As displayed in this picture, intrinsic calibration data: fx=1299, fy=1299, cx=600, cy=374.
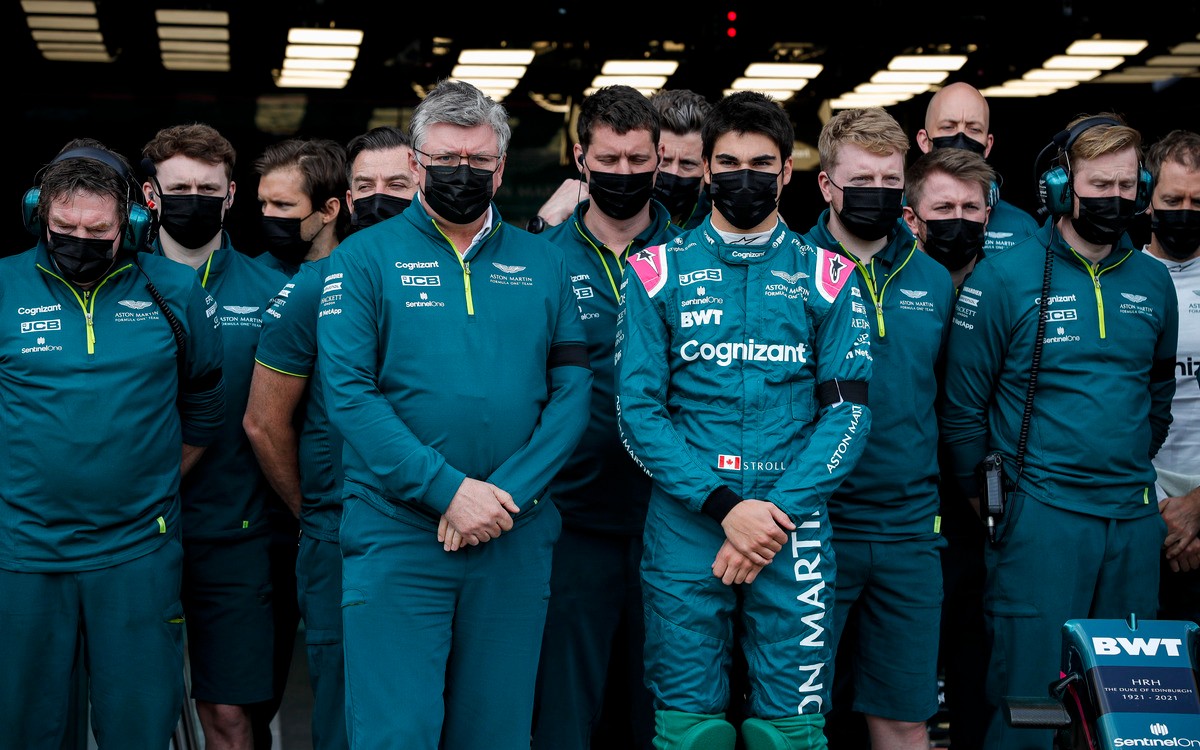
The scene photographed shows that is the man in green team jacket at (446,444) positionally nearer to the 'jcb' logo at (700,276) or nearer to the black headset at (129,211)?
the 'jcb' logo at (700,276)

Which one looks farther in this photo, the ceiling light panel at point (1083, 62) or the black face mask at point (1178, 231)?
the ceiling light panel at point (1083, 62)

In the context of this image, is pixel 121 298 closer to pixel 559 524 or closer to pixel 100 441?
pixel 100 441

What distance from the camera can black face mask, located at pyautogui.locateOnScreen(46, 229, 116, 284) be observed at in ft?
10.7

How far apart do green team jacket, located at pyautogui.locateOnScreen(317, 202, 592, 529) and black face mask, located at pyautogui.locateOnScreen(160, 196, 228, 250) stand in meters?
0.93

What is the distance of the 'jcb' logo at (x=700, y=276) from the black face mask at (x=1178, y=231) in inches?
68.8

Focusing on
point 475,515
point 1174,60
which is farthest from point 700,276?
point 1174,60

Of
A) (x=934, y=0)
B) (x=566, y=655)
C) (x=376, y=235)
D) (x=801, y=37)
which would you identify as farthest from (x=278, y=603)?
(x=934, y=0)

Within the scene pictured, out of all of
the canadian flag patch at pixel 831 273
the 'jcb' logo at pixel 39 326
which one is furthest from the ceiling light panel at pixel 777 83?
the 'jcb' logo at pixel 39 326

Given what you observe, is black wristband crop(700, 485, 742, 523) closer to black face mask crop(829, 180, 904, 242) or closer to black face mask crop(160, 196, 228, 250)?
black face mask crop(829, 180, 904, 242)

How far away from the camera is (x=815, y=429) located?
125 inches

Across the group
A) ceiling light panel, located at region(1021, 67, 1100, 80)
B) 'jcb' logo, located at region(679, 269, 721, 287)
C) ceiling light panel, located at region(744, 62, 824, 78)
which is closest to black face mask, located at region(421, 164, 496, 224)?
'jcb' logo, located at region(679, 269, 721, 287)

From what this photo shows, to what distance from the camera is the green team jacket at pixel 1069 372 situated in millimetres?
3648

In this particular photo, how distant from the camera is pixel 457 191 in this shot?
3170 mm

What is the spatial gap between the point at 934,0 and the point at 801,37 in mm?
781
